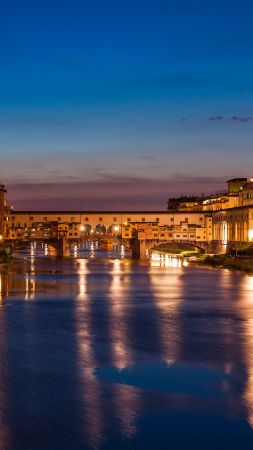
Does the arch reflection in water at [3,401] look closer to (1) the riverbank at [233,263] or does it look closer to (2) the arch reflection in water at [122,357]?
(2) the arch reflection in water at [122,357]

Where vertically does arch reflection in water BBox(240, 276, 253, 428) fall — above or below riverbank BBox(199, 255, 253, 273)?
below

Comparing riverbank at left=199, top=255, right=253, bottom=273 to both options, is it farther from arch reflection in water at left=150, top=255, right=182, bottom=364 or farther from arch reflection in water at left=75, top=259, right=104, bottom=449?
arch reflection in water at left=75, top=259, right=104, bottom=449

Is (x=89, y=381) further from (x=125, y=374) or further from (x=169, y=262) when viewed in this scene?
(x=169, y=262)

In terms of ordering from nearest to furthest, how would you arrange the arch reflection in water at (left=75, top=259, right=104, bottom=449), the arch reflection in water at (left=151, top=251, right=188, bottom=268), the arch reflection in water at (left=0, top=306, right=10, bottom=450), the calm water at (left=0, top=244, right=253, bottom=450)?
the arch reflection in water at (left=0, top=306, right=10, bottom=450)
the calm water at (left=0, top=244, right=253, bottom=450)
the arch reflection in water at (left=75, top=259, right=104, bottom=449)
the arch reflection in water at (left=151, top=251, right=188, bottom=268)

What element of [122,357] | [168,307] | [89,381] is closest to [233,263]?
[168,307]

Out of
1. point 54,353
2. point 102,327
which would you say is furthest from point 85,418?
point 102,327

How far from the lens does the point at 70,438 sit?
13234 millimetres

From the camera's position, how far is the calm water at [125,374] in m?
13.6

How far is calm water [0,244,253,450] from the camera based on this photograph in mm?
13578

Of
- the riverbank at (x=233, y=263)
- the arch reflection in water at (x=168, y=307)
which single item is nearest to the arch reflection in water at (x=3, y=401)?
the arch reflection in water at (x=168, y=307)

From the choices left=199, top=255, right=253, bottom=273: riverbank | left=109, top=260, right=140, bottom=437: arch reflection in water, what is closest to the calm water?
left=109, top=260, right=140, bottom=437: arch reflection in water

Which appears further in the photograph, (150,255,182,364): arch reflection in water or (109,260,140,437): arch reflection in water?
(150,255,182,364): arch reflection in water

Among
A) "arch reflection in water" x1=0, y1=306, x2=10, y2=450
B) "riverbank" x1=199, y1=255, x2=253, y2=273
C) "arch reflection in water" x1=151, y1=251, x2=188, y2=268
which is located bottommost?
"arch reflection in water" x1=0, y1=306, x2=10, y2=450

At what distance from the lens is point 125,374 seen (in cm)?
1864
